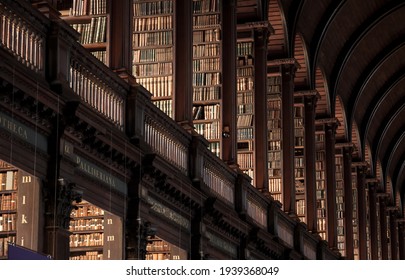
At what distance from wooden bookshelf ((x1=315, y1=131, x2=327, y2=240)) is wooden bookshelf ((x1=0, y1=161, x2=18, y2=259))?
14.8 meters

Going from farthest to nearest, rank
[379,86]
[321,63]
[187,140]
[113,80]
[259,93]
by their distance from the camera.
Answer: [379,86], [321,63], [259,93], [187,140], [113,80]

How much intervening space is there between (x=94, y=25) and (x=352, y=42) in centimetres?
1322

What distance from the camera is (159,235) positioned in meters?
13.5

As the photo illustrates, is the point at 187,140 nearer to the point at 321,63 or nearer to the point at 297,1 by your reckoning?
the point at 297,1

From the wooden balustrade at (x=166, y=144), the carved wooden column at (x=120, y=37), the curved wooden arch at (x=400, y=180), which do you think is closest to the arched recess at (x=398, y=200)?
the curved wooden arch at (x=400, y=180)

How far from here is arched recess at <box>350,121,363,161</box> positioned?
29.7 m

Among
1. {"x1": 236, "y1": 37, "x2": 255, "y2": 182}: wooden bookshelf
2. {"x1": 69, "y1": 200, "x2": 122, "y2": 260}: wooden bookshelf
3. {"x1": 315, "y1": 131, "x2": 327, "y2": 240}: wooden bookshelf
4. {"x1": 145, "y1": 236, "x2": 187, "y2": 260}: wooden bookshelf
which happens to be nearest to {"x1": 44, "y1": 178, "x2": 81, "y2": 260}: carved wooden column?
{"x1": 69, "y1": 200, "x2": 122, "y2": 260}: wooden bookshelf

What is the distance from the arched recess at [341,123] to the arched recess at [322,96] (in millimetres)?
1860

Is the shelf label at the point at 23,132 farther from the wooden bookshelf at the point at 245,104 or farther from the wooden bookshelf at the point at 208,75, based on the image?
the wooden bookshelf at the point at 245,104

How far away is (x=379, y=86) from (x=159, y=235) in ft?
57.6

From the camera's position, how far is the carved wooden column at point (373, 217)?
31375 mm

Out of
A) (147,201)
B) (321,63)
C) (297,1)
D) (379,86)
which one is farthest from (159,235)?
(379,86)

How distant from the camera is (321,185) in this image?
2548cm
